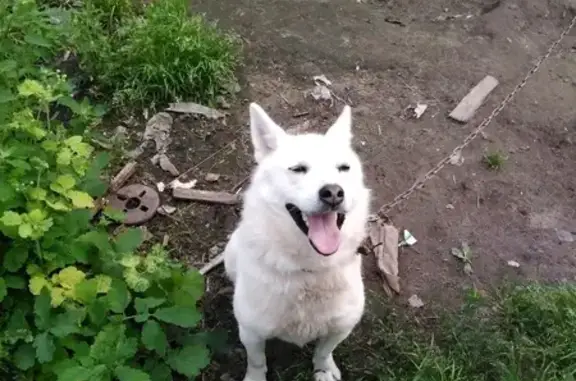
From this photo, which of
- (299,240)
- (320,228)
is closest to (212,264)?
(299,240)

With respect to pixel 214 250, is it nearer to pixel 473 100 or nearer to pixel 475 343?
pixel 475 343

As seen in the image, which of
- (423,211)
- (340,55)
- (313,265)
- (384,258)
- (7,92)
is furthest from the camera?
(340,55)

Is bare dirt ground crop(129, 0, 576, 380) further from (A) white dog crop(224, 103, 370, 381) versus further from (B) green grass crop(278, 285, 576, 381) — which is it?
(A) white dog crop(224, 103, 370, 381)

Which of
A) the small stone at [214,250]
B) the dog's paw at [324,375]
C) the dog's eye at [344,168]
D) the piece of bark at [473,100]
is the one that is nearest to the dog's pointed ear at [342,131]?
the dog's eye at [344,168]

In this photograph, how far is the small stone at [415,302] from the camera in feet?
13.9

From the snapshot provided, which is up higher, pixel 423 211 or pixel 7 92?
pixel 7 92

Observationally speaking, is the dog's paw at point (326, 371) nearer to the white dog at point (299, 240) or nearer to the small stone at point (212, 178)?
the white dog at point (299, 240)

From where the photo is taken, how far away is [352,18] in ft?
20.6

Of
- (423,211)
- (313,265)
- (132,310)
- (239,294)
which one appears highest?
(313,265)

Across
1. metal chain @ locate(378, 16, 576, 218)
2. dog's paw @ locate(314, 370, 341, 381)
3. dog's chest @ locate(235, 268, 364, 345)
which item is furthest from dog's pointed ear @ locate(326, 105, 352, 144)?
dog's paw @ locate(314, 370, 341, 381)

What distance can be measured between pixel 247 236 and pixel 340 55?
2.93 metres

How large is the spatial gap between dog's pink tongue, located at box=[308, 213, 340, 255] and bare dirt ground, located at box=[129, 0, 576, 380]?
1086 mm

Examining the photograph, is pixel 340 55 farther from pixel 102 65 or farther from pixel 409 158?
pixel 102 65

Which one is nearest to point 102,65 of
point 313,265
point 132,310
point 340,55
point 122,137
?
point 122,137
